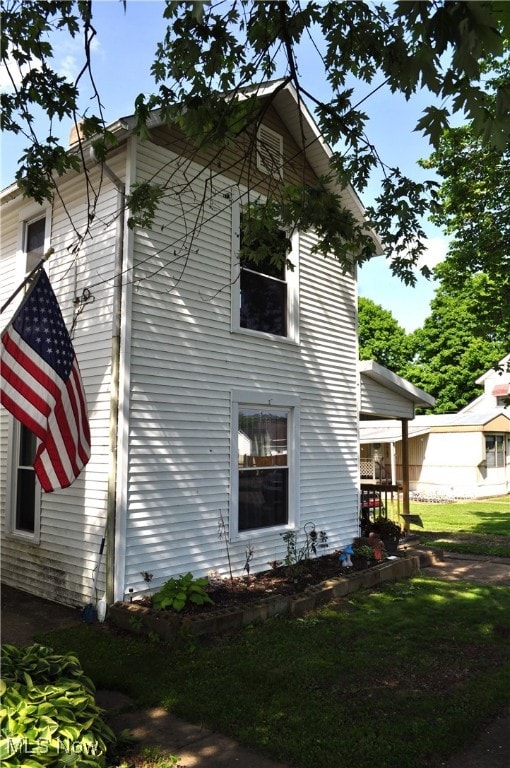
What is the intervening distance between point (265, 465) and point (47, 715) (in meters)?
5.90

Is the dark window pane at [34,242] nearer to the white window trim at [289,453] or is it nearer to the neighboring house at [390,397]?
the white window trim at [289,453]

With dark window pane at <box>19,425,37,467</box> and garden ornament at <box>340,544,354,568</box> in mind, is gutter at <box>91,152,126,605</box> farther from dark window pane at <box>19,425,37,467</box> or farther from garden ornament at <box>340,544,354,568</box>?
garden ornament at <box>340,544,354,568</box>

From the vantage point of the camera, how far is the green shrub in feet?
9.53

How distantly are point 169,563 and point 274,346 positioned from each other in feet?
12.2

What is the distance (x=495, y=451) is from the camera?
26000 mm

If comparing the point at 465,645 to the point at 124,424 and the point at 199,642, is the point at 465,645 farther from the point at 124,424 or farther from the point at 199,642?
the point at 124,424

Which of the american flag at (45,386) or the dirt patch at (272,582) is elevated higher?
the american flag at (45,386)

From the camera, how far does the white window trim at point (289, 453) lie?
26.8ft

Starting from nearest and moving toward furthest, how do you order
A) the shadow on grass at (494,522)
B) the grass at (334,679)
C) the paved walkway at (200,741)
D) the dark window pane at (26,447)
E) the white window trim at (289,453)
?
1. the paved walkway at (200,741)
2. the grass at (334,679)
3. the white window trim at (289,453)
4. the dark window pane at (26,447)
5. the shadow on grass at (494,522)

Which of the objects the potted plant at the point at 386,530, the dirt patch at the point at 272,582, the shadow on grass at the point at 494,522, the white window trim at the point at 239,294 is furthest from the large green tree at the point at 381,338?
the dirt patch at the point at 272,582

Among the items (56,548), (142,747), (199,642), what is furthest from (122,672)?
(56,548)

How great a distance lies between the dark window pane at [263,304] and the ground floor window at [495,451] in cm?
1877

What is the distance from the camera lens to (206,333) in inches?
316

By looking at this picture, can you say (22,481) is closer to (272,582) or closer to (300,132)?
(272,582)
